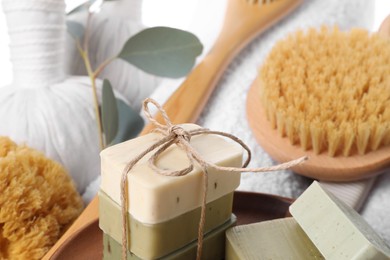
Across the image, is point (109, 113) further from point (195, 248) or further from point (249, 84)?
point (195, 248)

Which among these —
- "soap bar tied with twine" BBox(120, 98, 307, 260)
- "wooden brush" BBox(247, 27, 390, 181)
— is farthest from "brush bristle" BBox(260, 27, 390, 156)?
"soap bar tied with twine" BBox(120, 98, 307, 260)

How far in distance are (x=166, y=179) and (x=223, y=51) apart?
1.46 ft

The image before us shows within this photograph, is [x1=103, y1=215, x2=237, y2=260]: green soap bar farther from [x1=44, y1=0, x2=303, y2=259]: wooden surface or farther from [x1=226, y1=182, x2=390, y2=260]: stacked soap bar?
[x1=44, y1=0, x2=303, y2=259]: wooden surface

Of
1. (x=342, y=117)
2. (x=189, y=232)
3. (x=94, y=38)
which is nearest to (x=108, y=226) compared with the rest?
(x=189, y=232)

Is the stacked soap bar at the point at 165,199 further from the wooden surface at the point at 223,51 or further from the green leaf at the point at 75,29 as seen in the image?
the green leaf at the point at 75,29

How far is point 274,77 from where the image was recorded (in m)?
0.58

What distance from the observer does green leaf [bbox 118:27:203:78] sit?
0.68m

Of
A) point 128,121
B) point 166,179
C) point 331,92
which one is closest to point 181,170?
point 166,179

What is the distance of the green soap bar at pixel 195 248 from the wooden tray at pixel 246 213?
0.06 m

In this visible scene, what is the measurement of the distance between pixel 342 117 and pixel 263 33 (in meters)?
0.29

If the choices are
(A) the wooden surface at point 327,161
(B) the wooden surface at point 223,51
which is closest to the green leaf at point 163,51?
(B) the wooden surface at point 223,51

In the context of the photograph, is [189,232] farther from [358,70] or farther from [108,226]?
[358,70]

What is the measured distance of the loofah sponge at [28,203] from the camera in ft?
1.48

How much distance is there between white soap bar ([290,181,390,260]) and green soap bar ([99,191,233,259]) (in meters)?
0.06
